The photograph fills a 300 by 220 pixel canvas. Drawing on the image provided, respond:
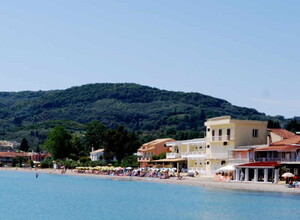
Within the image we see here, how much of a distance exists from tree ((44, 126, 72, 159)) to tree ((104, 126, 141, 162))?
1584 cm

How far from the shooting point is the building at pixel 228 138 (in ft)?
201

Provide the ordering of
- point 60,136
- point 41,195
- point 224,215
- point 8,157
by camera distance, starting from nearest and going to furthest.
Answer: point 224,215 → point 41,195 → point 60,136 → point 8,157

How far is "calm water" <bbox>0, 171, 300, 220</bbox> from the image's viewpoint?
3259cm

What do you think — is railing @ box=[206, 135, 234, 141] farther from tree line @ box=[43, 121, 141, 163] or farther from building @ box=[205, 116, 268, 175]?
tree line @ box=[43, 121, 141, 163]

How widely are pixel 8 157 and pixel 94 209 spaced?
122 metres

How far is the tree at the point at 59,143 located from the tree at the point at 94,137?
654 centimetres

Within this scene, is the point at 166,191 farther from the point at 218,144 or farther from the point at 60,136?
the point at 60,136

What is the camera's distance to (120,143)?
9781 centimetres

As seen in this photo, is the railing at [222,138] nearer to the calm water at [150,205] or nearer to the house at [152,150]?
the calm water at [150,205]

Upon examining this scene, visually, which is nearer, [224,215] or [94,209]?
[224,215]

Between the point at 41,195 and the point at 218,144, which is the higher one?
the point at 218,144

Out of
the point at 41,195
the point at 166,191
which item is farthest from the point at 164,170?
the point at 41,195

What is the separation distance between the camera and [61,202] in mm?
40250

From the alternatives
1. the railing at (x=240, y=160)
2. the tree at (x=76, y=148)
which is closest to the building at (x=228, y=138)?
the railing at (x=240, y=160)
